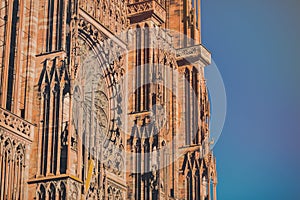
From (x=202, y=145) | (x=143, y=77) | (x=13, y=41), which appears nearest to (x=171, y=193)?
(x=202, y=145)

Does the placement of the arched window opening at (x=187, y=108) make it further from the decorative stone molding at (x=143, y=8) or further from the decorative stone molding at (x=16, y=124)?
the decorative stone molding at (x=16, y=124)

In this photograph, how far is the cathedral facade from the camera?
32.4 metres

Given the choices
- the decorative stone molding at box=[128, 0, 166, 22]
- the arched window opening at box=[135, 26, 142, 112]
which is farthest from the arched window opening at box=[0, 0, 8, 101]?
the decorative stone molding at box=[128, 0, 166, 22]

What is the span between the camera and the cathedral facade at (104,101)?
32.4 metres

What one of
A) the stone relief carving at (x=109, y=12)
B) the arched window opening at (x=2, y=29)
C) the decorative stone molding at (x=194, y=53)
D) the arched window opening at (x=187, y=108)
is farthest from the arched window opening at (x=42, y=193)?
the decorative stone molding at (x=194, y=53)

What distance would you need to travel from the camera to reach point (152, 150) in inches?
1581

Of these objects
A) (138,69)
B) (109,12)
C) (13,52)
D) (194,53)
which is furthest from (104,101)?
(13,52)

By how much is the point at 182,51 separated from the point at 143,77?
4184 mm

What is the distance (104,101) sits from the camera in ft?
134

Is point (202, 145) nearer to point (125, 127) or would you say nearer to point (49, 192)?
point (125, 127)

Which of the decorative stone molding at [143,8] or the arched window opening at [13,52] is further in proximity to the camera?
the decorative stone molding at [143,8]

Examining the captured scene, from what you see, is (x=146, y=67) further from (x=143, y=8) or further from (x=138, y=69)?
(x=143, y=8)

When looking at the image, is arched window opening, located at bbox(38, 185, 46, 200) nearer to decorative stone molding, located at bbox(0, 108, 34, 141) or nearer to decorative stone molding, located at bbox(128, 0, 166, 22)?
decorative stone molding, located at bbox(0, 108, 34, 141)

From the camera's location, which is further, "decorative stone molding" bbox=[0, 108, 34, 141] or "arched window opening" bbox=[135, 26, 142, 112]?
"arched window opening" bbox=[135, 26, 142, 112]
